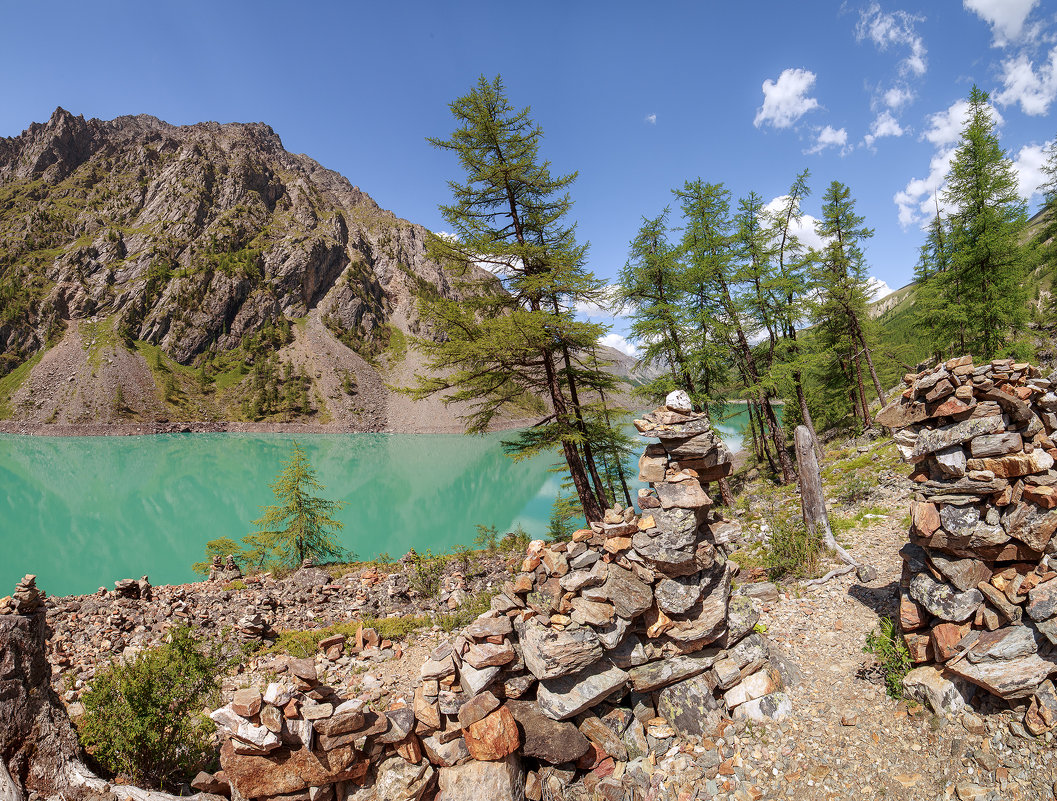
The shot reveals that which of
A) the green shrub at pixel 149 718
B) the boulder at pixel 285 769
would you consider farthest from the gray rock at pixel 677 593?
the green shrub at pixel 149 718

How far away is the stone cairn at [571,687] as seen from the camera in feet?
18.7

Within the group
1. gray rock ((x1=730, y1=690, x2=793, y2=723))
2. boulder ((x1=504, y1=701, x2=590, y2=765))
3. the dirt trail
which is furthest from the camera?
gray rock ((x1=730, y1=690, x2=793, y2=723))

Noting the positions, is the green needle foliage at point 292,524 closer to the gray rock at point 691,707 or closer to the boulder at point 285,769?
the boulder at point 285,769

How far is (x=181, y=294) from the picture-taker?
464ft

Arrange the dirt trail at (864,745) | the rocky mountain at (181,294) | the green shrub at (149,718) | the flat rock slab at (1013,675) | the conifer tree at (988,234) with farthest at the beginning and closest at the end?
the rocky mountain at (181,294) < the conifer tree at (988,234) < the green shrub at (149,718) < the flat rock slab at (1013,675) < the dirt trail at (864,745)

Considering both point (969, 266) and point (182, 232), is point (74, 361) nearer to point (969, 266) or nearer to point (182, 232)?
point (182, 232)

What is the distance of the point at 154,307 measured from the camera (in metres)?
138

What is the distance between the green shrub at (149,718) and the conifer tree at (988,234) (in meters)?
27.3

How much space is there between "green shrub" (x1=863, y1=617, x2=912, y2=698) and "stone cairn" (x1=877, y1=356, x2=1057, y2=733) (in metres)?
0.14

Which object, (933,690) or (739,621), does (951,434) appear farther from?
(739,621)

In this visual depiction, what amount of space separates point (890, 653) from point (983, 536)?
229 cm

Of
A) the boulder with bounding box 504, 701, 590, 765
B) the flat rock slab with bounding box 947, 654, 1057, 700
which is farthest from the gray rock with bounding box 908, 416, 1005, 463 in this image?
the boulder with bounding box 504, 701, 590, 765

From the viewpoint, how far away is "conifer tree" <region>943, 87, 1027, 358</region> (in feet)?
57.6

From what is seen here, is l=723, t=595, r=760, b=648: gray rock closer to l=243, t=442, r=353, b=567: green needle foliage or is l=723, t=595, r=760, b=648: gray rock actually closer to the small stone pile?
the small stone pile
